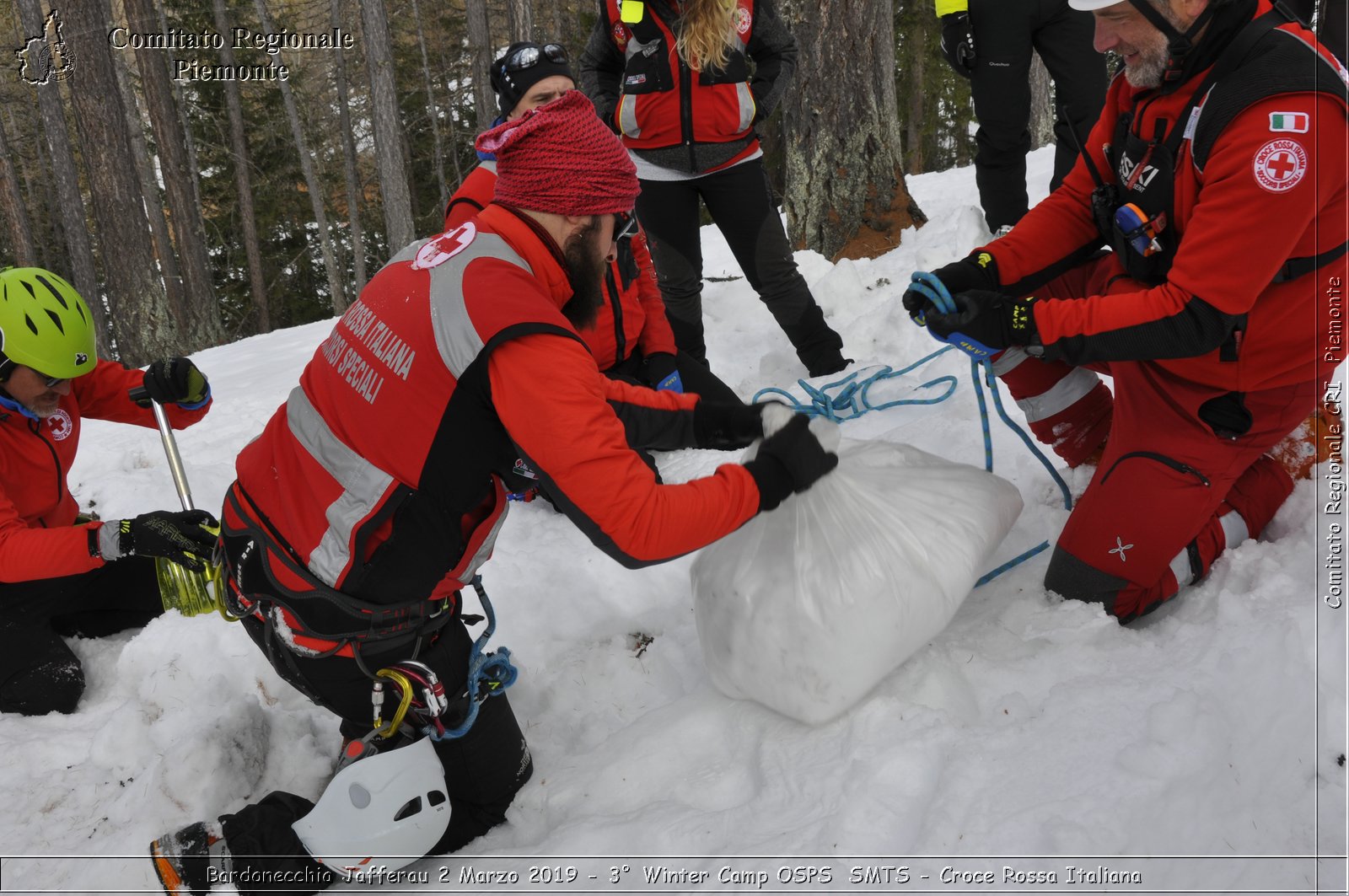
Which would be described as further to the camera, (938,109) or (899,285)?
(938,109)

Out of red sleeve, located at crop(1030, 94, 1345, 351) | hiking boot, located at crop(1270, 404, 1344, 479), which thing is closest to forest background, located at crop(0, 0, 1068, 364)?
hiking boot, located at crop(1270, 404, 1344, 479)

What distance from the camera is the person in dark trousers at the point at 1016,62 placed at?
12.7ft

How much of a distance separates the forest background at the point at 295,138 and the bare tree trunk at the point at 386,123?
3 centimetres

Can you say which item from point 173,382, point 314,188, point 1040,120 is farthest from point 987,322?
point 314,188

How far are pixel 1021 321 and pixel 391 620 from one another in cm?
165

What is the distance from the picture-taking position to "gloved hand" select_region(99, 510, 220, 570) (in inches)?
94.8

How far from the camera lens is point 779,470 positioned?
1854 millimetres

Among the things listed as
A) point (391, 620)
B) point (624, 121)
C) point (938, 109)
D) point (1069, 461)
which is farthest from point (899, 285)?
point (938, 109)

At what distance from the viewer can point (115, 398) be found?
10.1ft

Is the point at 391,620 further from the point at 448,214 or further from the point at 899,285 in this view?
the point at 899,285

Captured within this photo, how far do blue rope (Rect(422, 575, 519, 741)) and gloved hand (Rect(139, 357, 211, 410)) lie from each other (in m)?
1.48

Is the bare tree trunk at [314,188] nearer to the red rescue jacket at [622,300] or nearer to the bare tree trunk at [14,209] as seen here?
the bare tree trunk at [14,209]

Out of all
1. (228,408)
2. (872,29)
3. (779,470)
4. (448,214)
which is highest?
(872,29)

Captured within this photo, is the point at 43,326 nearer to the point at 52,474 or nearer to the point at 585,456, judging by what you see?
the point at 52,474
